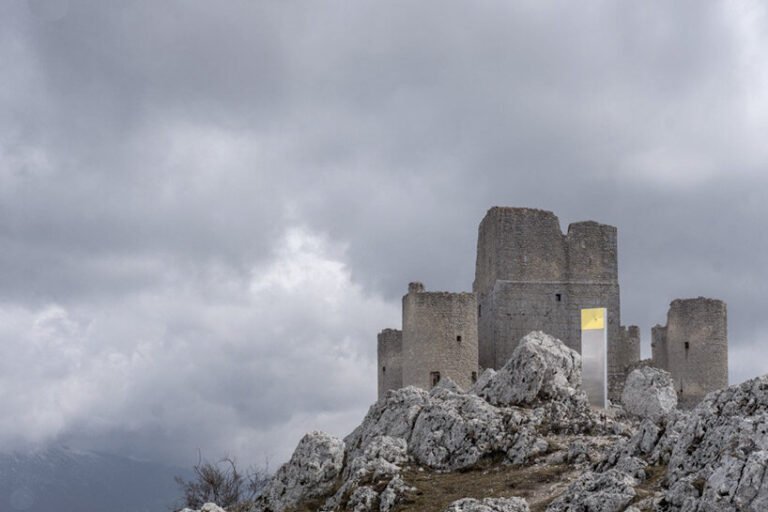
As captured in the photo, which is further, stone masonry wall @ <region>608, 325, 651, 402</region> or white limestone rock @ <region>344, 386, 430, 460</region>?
stone masonry wall @ <region>608, 325, 651, 402</region>

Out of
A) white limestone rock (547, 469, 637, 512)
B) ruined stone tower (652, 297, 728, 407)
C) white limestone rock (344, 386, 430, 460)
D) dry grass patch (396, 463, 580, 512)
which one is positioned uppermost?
ruined stone tower (652, 297, 728, 407)

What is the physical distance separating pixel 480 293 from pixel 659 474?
2605cm

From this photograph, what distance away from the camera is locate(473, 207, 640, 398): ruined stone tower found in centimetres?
4500

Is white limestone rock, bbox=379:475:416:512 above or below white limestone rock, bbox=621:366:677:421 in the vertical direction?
below

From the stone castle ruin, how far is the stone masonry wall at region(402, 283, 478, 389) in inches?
2.2

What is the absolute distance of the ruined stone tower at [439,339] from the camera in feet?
136

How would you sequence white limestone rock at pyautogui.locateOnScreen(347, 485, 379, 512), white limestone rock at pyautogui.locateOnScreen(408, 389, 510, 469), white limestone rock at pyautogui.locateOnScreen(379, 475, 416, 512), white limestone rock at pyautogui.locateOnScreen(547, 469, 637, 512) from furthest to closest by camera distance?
white limestone rock at pyautogui.locateOnScreen(408, 389, 510, 469) < white limestone rock at pyautogui.locateOnScreen(347, 485, 379, 512) < white limestone rock at pyautogui.locateOnScreen(379, 475, 416, 512) < white limestone rock at pyautogui.locateOnScreen(547, 469, 637, 512)

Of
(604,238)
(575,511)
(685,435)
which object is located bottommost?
A: (575,511)

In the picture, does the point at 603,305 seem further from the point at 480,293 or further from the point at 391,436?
the point at 391,436

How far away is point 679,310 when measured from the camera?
4853 cm

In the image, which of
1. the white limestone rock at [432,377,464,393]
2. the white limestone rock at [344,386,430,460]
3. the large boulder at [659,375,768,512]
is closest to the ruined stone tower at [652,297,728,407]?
the white limestone rock at [432,377,464,393]

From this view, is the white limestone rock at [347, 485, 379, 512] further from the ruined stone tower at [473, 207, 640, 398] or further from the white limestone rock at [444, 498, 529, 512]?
the ruined stone tower at [473, 207, 640, 398]

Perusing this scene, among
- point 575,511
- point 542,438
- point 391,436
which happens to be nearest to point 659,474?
point 575,511

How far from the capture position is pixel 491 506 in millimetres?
20531
